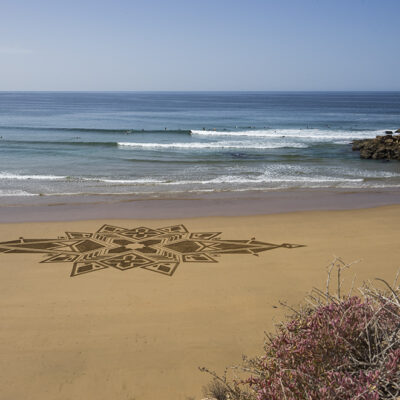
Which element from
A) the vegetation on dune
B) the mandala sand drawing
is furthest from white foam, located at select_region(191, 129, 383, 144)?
the vegetation on dune

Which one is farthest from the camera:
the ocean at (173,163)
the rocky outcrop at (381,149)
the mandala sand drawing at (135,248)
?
the rocky outcrop at (381,149)

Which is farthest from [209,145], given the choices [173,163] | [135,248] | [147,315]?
[147,315]

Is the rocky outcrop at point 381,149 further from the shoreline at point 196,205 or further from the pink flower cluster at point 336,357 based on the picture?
the pink flower cluster at point 336,357

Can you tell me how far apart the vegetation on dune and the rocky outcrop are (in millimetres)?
23849

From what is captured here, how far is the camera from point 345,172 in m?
19.5

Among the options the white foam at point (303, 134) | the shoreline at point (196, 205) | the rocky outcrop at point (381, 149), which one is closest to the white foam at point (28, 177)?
the shoreline at point (196, 205)

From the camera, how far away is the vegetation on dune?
8.98ft

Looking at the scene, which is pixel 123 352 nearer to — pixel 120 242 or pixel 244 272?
pixel 244 272

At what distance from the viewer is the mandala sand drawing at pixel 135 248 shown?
766 centimetres

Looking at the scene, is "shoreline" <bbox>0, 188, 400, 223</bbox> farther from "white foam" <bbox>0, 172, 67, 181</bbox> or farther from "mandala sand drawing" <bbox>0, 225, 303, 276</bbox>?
"white foam" <bbox>0, 172, 67, 181</bbox>

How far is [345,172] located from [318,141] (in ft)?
42.8

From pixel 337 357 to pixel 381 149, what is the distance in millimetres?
25069

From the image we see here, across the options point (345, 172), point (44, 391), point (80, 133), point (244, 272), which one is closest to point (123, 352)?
point (44, 391)

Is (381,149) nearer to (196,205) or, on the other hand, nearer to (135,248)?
(196,205)
